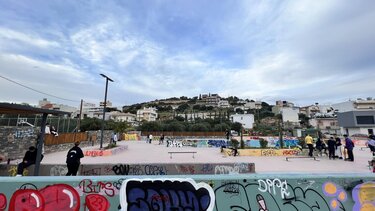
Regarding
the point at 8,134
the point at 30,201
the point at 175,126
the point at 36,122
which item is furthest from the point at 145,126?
the point at 30,201

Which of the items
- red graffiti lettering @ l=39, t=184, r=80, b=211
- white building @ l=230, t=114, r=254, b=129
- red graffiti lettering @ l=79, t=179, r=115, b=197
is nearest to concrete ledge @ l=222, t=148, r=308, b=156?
red graffiti lettering @ l=79, t=179, r=115, b=197

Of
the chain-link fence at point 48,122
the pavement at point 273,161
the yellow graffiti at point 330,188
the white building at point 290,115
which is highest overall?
the white building at point 290,115

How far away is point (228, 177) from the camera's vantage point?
3254mm

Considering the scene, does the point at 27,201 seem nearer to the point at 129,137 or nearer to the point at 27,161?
the point at 27,161

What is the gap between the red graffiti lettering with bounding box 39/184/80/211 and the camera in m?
3.02

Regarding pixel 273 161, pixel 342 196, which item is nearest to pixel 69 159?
pixel 342 196

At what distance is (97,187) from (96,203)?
23cm

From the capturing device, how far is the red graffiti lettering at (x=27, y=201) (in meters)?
3.00

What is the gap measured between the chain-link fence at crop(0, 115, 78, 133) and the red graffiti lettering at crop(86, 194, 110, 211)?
1813 cm

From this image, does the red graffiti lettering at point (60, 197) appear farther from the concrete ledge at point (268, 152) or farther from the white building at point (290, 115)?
the white building at point (290, 115)

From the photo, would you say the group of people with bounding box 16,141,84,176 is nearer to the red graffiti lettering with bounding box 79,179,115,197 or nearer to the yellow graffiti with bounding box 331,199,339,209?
the red graffiti lettering with bounding box 79,179,115,197

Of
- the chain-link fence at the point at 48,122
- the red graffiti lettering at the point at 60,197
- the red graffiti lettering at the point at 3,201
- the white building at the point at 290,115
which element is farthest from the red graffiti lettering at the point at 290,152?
the white building at the point at 290,115

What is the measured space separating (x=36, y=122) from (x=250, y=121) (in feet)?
237

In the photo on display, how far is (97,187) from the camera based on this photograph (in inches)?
122
